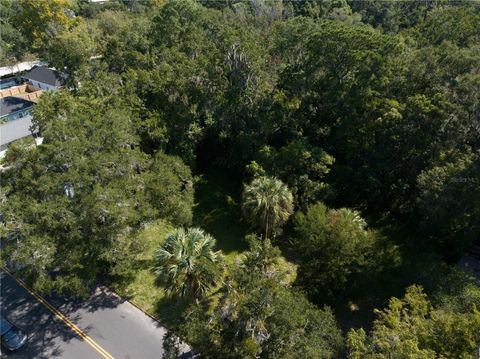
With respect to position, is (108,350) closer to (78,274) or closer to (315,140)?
(78,274)

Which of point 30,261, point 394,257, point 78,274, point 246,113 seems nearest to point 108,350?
point 78,274

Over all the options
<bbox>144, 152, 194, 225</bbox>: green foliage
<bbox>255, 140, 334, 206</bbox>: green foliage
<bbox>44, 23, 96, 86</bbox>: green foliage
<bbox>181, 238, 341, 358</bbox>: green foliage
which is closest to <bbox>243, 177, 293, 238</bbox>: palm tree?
<bbox>255, 140, 334, 206</bbox>: green foliage

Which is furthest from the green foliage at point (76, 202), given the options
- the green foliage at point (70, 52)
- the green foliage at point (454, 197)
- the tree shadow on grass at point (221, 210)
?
the green foliage at point (70, 52)

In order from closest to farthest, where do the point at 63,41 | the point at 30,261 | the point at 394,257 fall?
the point at 30,261, the point at 394,257, the point at 63,41

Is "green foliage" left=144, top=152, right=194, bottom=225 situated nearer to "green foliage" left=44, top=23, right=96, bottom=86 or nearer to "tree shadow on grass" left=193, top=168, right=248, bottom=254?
"tree shadow on grass" left=193, top=168, right=248, bottom=254

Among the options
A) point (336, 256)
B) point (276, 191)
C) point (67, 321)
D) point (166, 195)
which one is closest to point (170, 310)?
point (67, 321)
